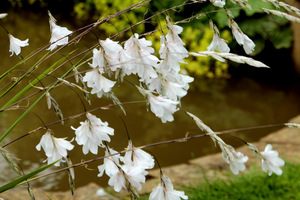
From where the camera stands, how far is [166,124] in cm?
402

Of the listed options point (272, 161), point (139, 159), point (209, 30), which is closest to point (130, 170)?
point (139, 159)

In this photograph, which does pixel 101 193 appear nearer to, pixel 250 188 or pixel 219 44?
pixel 250 188

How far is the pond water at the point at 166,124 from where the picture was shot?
338 cm

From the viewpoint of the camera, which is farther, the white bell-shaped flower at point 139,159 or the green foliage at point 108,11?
the green foliage at point 108,11

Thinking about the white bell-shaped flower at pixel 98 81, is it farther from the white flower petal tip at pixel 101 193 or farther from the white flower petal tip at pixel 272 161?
the white flower petal tip at pixel 101 193

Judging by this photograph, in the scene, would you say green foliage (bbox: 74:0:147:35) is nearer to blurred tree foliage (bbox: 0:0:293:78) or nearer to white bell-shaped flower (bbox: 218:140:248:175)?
blurred tree foliage (bbox: 0:0:293:78)

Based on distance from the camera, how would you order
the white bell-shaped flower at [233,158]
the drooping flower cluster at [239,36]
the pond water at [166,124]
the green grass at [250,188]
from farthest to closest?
the pond water at [166,124]
the green grass at [250,188]
the drooping flower cluster at [239,36]
the white bell-shaped flower at [233,158]

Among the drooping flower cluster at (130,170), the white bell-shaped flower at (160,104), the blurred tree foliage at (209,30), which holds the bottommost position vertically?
the blurred tree foliage at (209,30)

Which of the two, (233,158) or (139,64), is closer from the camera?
(233,158)

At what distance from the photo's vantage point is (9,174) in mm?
3125

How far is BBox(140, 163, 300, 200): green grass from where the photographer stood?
88.7 inches

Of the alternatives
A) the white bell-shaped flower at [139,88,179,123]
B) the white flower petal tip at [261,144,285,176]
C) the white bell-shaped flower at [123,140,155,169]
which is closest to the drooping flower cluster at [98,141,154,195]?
the white bell-shaped flower at [123,140,155,169]

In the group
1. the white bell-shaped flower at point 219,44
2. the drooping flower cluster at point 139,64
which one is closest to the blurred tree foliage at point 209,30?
the white bell-shaped flower at point 219,44

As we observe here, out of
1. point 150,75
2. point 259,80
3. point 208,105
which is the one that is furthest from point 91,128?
point 259,80
